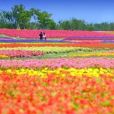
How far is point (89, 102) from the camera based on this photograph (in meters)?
8.46

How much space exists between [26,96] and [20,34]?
5651 centimetres

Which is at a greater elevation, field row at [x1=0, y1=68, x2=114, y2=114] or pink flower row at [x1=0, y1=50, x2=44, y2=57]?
field row at [x1=0, y1=68, x2=114, y2=114]

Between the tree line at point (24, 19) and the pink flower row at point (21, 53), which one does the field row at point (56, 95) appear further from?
the tree line at point (24, 19)

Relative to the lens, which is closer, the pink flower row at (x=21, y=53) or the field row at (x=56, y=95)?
the field row at (x=56, y=95)

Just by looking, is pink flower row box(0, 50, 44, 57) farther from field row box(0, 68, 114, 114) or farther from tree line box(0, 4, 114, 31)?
tree line box(0, 4, 114, 31)

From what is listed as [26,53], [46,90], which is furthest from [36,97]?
[26,53]

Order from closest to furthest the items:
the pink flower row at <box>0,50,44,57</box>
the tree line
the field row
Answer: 1. the field row
2. the pink flower row at <box>0,50,44,57</box>
3. the tree line

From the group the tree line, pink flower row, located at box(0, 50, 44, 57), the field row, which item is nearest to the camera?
the field row

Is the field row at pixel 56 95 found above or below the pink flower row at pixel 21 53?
above

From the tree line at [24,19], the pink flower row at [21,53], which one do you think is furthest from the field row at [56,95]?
the tree line at [24,19]

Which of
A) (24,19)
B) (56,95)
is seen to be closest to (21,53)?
(56,95)

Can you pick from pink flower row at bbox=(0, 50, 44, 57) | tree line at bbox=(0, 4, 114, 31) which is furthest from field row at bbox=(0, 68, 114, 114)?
tree line at bbox=(0, 4, 114, 31)

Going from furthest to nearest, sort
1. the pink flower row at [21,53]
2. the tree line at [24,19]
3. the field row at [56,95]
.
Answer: the tree line at [24,19] → the pink flower row at [21,53] → the field row at [56,95]

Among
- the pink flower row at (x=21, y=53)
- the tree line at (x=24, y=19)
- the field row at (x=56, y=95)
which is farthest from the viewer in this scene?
the tree line at (x=24, y=19)
